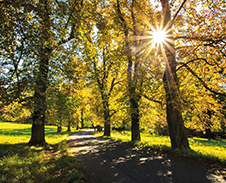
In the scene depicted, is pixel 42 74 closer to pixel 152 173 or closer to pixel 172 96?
pixel 152 173

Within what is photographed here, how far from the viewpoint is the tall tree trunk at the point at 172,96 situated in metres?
8.34

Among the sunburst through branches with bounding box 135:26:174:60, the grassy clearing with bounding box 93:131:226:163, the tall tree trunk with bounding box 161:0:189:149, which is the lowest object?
the grassy clearing with bounding box 93:131:226:163

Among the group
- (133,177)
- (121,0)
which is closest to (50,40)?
(133,177)

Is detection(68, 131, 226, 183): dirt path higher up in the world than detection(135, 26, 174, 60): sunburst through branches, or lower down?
lower down

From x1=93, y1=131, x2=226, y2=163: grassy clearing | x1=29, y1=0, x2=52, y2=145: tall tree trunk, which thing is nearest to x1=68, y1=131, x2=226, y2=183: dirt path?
x1=93, y1=131, x2=226, y2=163: grassy clearing

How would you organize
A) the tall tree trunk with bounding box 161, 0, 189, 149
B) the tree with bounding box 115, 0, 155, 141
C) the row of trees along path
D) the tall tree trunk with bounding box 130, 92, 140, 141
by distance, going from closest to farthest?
the row of trees along path
the tall tree trunk with bounding box 161, 0, 189, 149
the tree with bounding box 115, 0, 155, 141
the tall tree trunk with bounding box 130, 92, 140, 141

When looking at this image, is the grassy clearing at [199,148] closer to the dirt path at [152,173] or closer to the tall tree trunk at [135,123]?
the tall tree trunk at [135,123]

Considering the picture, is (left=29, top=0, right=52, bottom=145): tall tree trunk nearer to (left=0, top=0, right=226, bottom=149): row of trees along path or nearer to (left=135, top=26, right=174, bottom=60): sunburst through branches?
(left=0, top=0, right=226, bottom=149): row of trees along path

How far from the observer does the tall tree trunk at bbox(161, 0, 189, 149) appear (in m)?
8.34

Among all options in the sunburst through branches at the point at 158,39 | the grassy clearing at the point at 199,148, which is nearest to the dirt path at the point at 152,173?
the grassy clearing at the point at 199,148

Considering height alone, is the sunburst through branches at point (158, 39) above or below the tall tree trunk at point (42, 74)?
above

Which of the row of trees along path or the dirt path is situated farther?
the row of trees along path

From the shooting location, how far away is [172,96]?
860cm

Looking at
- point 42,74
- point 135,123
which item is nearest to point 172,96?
point 135,123
